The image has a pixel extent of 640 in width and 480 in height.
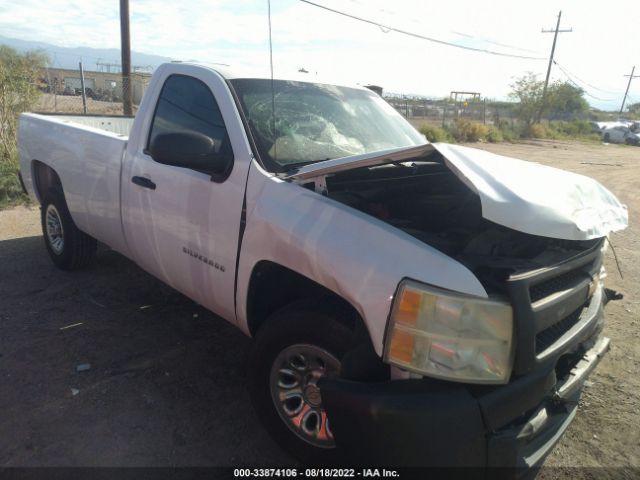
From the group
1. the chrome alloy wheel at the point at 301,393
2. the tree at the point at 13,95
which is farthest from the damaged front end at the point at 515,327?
the tree at the point at 13,95

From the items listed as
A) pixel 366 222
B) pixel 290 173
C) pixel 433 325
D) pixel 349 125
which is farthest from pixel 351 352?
pixel 349 125

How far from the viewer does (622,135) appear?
38.8 meters

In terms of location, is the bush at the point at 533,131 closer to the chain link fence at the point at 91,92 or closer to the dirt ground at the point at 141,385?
the chain link fence at the point at 91,92

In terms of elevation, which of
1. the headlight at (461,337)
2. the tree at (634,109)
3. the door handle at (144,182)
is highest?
the tree at (634,109)

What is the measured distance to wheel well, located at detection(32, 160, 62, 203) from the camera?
5.06m

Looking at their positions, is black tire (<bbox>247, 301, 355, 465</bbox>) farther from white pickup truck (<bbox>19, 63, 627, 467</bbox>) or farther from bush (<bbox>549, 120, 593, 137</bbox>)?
bush (<bbox>549, 120, 593, 137</bbox>)

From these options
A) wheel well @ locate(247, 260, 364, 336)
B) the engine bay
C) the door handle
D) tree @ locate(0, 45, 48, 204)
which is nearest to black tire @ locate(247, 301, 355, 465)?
wheel well @ locate(247, 260, 364, 336)

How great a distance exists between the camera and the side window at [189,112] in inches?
120

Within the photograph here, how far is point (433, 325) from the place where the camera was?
73.7 inches

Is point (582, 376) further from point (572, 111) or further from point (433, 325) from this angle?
point (572, 111)

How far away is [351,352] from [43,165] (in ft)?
14.8

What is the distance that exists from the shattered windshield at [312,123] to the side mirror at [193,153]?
25 centimetres

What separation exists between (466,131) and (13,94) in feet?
77.0

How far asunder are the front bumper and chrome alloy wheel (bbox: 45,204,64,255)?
4088 mm
